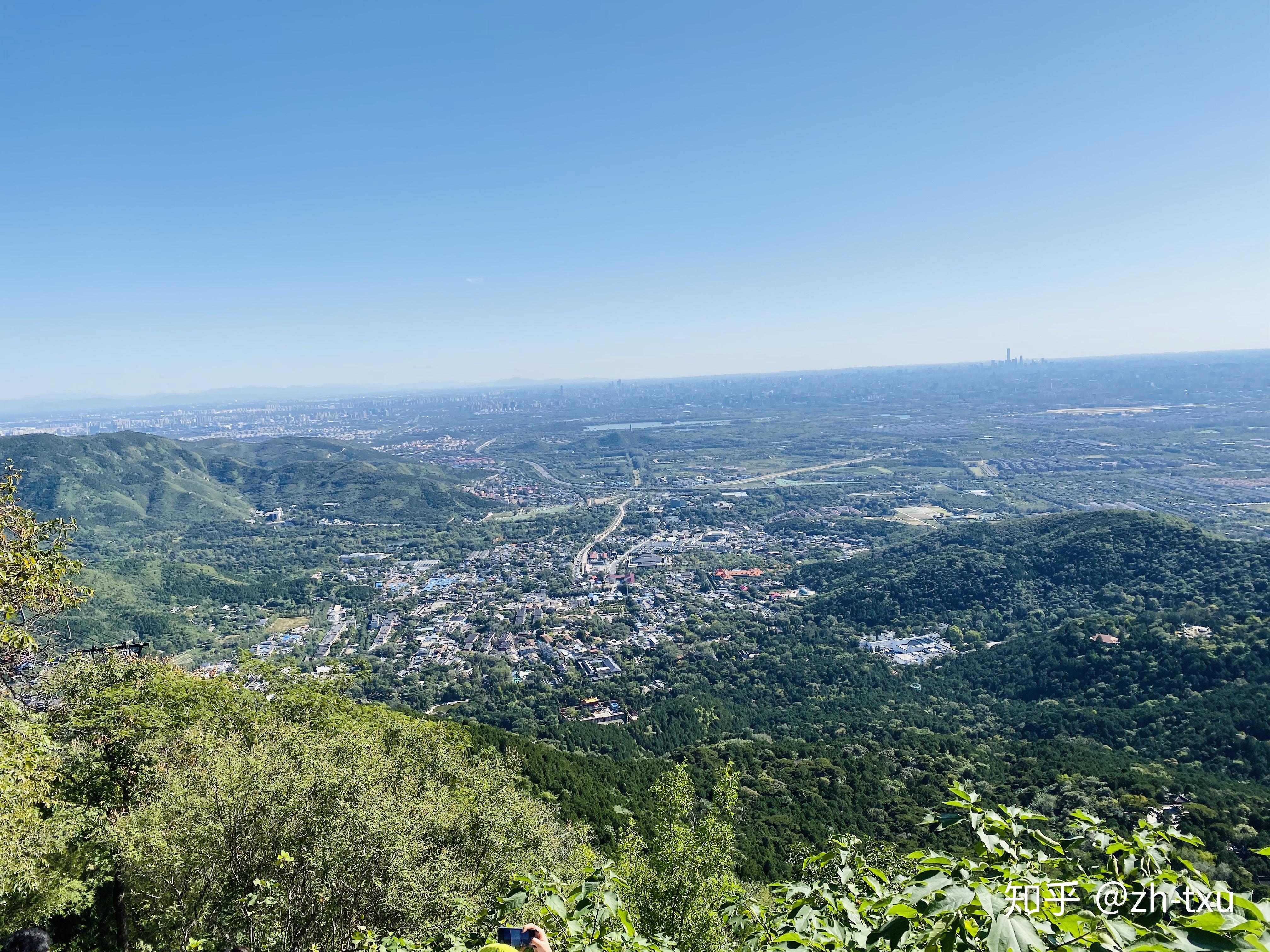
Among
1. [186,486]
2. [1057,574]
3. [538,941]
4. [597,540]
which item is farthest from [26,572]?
[186,486]

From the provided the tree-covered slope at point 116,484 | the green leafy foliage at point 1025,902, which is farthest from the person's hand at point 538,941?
the tree-covered slope at point 116,484

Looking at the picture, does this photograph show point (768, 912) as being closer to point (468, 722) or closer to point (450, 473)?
point (468, 722)

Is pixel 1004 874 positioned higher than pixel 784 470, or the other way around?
A: pixel 1004 874

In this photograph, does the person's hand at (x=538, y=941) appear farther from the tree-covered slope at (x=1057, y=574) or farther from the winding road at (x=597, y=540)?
the winding road at (x=597, y=540)

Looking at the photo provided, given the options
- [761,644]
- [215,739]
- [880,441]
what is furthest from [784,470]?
[215,739]

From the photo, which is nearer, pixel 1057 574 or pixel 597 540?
pixel 1057 574

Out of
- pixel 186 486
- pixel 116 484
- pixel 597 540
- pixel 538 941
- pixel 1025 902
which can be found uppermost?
pixel 1025 902

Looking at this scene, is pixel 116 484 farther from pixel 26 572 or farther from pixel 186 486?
pixel 26 572

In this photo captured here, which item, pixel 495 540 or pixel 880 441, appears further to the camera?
pixel 880 441
